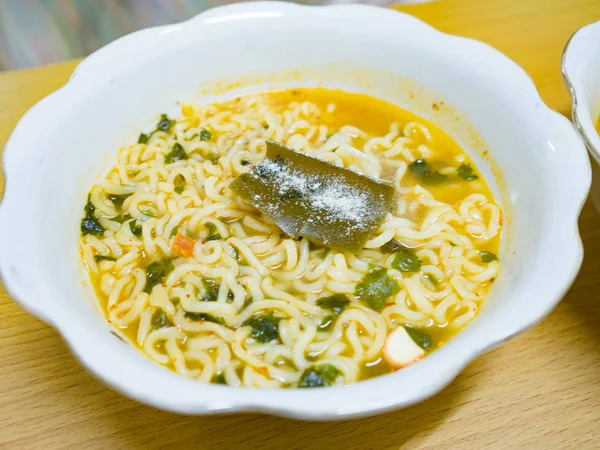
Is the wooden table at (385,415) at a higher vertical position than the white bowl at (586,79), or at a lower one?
lower

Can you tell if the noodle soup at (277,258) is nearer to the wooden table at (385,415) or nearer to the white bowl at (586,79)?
the wooden table at (385,415)

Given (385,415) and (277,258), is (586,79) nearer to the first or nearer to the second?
(277,258)

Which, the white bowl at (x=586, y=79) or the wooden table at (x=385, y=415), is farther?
the white bowl at (x=586, y=79)

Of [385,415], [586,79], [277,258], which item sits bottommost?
[385,415]

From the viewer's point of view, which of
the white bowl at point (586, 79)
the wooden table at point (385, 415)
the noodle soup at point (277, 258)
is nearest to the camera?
the wooden table at point (385, 415)

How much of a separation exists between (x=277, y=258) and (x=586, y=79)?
138 centimetres

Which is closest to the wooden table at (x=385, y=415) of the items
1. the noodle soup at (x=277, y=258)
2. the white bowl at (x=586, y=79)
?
the noodle soup at (x=277, y=258)

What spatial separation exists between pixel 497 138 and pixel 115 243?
61.1 inches

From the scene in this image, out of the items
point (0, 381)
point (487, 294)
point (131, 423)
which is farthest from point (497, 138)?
point (0, 381)

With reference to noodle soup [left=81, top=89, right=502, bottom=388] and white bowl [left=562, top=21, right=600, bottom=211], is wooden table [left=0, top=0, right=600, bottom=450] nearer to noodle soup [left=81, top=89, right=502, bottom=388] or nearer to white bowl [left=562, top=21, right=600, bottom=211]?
noodle soup [left=81, top=89, right=502, bottom=388]

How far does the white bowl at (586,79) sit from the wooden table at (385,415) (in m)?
0.56

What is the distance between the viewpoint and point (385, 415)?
5.85 ft

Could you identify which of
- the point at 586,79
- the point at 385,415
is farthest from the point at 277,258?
the point at 586,79

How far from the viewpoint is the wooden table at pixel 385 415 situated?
1.73 m
